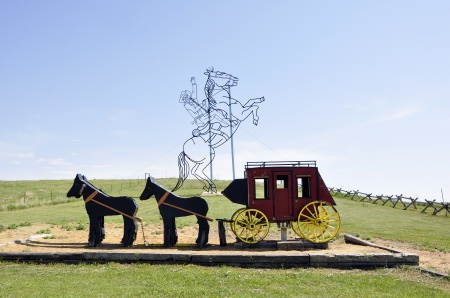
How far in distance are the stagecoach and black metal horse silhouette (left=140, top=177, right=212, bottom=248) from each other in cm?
88

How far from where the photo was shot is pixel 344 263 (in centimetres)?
987

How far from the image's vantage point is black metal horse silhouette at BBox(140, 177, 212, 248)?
12102 mm

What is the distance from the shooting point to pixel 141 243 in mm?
13406

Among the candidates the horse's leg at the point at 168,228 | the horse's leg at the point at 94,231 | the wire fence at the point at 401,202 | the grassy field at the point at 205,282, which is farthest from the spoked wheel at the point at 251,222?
the wire fence at the point at 401,202

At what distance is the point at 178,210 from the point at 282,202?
10.6 ft

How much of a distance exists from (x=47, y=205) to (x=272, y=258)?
2950 centimetres

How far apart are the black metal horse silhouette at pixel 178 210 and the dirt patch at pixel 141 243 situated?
1.09 feet

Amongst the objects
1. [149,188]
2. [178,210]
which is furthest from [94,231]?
[178,210]

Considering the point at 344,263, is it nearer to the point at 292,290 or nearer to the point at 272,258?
the point at 272,258

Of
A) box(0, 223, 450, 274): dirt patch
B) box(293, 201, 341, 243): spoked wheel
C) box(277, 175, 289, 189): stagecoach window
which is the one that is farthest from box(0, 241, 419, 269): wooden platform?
box(277, 175, 289, 189): stagecoach window

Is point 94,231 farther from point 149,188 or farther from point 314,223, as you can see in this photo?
point 314,223

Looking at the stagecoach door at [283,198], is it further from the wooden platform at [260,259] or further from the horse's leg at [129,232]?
the horse's leg at [129,232]

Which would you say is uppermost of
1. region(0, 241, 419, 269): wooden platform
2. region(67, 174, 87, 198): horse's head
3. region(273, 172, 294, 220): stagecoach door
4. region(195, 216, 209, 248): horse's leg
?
region(67, 174, 87, 198): horse's head

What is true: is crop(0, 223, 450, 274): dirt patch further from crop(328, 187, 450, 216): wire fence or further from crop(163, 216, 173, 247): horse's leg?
crop(328, 187, 450, 216): wire fence
